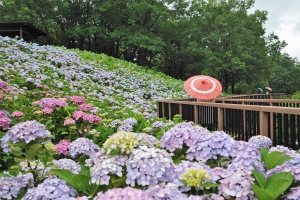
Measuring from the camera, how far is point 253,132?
525 cm

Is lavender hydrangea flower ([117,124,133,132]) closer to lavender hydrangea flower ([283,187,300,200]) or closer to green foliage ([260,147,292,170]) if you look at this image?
green foliage ([260,147,292,170])

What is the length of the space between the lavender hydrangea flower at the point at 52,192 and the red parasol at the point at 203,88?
7217 millimetres

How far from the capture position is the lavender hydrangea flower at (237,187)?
1.40 metres

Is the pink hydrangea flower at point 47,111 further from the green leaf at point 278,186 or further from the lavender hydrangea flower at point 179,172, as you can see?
the green leaf at point 278,186

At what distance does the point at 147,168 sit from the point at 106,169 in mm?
194

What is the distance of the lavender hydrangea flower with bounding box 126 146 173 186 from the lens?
1.37 m

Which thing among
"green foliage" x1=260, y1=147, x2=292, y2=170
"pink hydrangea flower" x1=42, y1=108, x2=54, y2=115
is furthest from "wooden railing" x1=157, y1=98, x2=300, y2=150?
"pink hydrangea flower" x1=42, y1=108, x2=54, y2=115

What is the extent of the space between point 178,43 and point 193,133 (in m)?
27.5

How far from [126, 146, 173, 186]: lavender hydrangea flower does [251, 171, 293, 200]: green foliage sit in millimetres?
396

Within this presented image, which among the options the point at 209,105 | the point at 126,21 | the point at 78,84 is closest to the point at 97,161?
the point at 209,105

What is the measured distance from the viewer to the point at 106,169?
1.43m

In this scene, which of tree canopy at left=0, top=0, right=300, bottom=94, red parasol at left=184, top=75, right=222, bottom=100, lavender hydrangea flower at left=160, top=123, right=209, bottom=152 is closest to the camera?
lavender hydrangea flower at left=160, top=123, right=209, bottom=152

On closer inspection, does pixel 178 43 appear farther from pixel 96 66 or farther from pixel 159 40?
pixel 96 66

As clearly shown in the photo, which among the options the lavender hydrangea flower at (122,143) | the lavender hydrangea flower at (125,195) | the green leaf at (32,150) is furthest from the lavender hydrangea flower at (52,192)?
the green leaf at (32,150)
